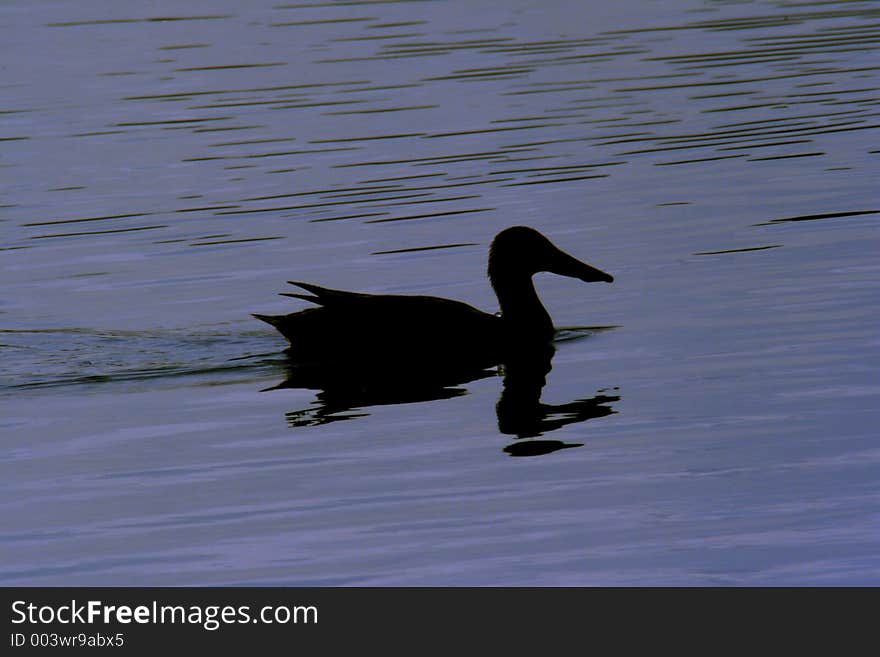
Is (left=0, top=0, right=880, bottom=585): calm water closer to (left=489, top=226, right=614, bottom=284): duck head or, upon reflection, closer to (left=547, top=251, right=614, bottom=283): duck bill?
(left=547, top=251, right=614, bottom=283): duck bill

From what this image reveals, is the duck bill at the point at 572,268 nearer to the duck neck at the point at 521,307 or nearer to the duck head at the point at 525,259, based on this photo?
the duck head at the point at 525,259

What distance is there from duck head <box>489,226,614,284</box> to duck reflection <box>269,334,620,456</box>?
0.82 meters

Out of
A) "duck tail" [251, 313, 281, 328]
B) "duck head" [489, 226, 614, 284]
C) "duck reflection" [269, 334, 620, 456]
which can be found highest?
"duck head" [489, 226, 614, 284]

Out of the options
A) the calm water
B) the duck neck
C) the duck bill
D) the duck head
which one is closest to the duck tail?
the calm water

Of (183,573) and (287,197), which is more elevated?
(287,197)

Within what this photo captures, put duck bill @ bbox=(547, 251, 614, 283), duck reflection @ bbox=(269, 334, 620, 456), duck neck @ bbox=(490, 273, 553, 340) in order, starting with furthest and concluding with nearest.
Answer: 1. duck bill @ bbox=(547, 251, 614, 283)
2. duck neck @ bbox=(490, 273, 553, 340)
3. duck reflection @ bbox=(269, 334, 620, 456)

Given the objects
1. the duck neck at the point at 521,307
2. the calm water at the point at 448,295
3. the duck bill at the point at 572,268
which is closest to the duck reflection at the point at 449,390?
the calm water at the point at 448,295

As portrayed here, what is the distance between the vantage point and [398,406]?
11.2 metres

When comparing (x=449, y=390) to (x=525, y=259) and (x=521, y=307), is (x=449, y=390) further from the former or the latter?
(x=525, y=259)

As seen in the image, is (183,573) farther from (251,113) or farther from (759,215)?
(251,113)

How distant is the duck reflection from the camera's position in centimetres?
1055

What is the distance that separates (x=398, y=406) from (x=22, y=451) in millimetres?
2244

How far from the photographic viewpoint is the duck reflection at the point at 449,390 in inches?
416

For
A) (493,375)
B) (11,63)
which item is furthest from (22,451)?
(11,63)
